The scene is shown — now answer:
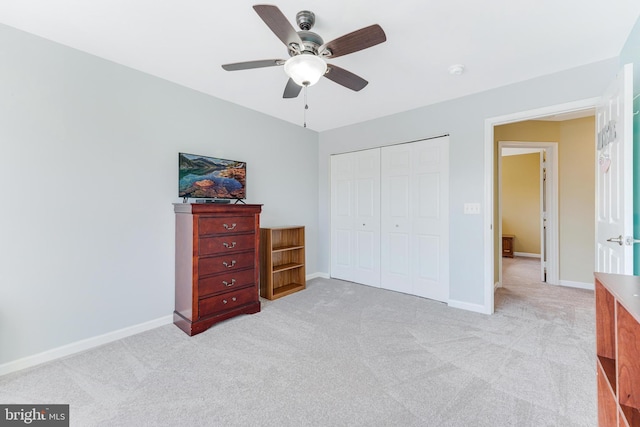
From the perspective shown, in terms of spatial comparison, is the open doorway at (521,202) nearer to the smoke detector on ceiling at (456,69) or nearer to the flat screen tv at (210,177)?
the smoke detector on ceiling at (456,69)

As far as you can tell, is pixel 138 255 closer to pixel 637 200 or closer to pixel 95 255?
pixel 95 255

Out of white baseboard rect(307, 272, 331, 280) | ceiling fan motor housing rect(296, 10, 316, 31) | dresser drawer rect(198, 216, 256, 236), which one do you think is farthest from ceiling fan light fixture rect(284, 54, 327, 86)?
white baseboard rect(307, 272, 331, 280)

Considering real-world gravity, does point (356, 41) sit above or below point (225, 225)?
above

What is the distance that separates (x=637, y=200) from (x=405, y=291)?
92.6 inches

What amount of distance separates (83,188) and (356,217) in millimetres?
3174

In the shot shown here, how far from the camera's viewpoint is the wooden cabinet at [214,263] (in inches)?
99.4

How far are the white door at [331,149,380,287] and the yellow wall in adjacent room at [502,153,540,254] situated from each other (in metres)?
4.97

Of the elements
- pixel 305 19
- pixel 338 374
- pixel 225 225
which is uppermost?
pixel 305 19

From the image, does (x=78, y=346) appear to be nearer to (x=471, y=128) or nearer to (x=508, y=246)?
(x=471, y=128)

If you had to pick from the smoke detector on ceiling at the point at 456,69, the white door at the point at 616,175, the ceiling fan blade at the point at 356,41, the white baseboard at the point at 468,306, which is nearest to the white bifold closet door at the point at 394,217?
the white baseboard at the point at 468,306

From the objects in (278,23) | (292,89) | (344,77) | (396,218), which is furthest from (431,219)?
(278,23)

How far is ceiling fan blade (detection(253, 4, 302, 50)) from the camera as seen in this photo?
4.53 feet

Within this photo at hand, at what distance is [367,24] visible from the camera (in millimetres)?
1878

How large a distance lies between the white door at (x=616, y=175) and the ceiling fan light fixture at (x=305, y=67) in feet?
6.30
